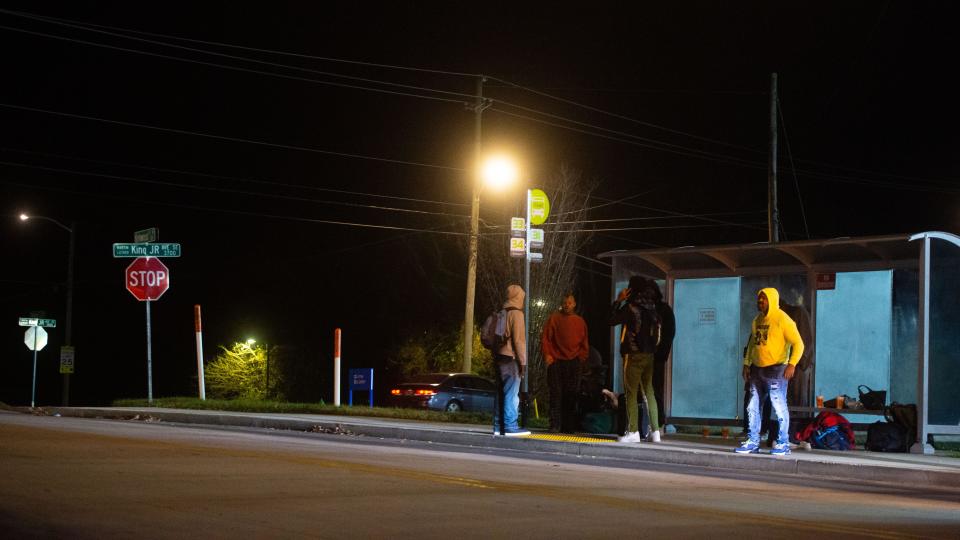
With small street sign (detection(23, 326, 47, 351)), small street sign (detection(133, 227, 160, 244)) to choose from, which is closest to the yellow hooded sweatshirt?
small street sign (detection(133, 227, 160, 244))

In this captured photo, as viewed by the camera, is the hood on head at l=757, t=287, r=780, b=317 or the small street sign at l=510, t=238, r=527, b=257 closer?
the hood on head at l=757, t=287, r=780, b=317

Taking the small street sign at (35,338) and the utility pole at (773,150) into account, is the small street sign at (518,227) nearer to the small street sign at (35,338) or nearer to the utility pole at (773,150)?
the utility pole at (773,150)

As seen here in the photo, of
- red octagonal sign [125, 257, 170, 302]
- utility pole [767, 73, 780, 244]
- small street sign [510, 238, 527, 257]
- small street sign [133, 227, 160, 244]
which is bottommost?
red octagonal sign [125, 257, 170, 302]

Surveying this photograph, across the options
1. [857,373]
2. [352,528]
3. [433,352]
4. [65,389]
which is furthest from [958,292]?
[65,389]

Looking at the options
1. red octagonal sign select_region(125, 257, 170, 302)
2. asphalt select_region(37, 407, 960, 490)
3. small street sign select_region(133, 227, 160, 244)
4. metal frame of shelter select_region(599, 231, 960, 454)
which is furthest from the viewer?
red octagonal sign select_region(125, 257, 170, 302)

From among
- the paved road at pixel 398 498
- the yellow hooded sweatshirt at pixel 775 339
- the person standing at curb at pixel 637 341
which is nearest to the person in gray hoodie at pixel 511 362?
the person standing at curb at pixel 637 341

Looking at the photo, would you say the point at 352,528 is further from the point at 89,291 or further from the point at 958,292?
the point at 89,291

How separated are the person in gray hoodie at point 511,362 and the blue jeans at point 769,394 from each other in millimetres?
3291

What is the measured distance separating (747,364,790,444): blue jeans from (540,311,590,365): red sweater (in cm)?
279

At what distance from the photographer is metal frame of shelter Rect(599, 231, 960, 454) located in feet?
51.0

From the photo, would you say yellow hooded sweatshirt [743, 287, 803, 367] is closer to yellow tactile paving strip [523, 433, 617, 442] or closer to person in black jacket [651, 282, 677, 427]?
person in black jacket [651, 282, 677, 427]

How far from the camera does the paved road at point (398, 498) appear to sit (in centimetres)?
757

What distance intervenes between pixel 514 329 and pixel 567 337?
80 cm

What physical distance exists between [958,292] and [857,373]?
2.51 metres
